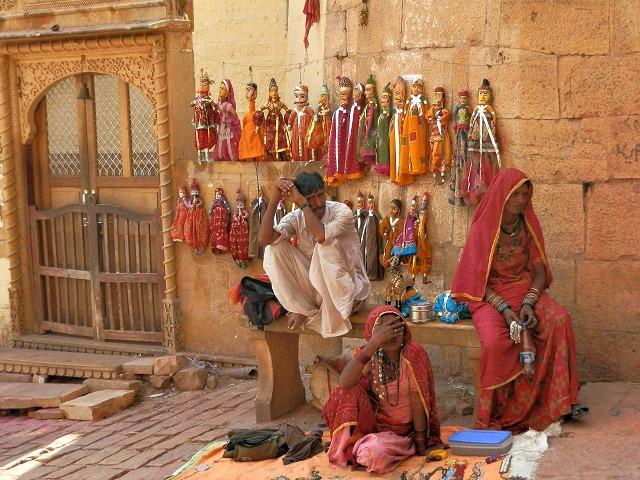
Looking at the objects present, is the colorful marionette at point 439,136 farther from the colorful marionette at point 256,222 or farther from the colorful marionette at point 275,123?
the colorful marionette at point 256,222

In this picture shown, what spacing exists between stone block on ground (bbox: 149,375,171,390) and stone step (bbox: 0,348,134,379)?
44cm

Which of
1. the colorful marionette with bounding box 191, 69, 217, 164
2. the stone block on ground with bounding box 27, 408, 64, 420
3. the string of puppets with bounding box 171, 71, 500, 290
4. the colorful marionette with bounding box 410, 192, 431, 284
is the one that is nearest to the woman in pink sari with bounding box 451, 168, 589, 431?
the string of puppets with bounding box 171, 71, 500, 290

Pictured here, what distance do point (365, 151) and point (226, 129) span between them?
1.79 metres

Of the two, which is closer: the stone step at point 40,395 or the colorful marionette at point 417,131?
the colorful marionette at point 417,131

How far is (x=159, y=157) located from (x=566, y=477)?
5411mm

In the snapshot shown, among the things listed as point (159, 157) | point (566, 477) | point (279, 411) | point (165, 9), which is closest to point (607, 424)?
point (566, 477)

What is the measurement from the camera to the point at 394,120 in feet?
23.3

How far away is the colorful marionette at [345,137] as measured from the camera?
7473 millimetres

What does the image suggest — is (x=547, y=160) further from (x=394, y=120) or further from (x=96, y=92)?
(x=96, y=92)

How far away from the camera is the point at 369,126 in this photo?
23.9 ft

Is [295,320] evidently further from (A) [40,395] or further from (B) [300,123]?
(A) [40,395]

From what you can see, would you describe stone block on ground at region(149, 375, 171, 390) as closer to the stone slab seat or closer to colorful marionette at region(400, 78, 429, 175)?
the stone slab seat

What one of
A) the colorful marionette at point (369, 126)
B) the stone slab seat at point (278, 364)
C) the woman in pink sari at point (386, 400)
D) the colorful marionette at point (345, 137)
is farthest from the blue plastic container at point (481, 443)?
the colorful marionette at point (345, 137)

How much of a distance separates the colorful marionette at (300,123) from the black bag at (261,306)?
6.37 feet
